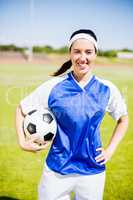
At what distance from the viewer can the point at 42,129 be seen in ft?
9.49

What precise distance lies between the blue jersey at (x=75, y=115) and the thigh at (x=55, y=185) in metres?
0.05

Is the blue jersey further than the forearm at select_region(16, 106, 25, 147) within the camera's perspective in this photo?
No

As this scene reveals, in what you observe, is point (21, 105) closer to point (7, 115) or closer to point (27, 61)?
point (7, 115)

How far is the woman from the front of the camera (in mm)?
2650

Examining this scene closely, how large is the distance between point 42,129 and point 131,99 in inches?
352

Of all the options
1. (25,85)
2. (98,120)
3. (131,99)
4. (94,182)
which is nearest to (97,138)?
(98,120)

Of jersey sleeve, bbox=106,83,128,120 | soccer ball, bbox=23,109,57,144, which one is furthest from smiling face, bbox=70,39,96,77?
soccer ball, bbox=23,109,57,144

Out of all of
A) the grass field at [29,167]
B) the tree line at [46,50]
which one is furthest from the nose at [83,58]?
the tree line at [46,50]

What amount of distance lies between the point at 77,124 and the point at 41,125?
16.3 inches

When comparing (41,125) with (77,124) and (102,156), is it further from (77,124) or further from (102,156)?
(102,156)

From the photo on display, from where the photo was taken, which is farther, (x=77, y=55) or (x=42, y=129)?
(x=42, y=129)

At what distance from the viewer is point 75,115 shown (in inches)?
105

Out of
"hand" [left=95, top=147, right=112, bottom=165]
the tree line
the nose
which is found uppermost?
the tree line

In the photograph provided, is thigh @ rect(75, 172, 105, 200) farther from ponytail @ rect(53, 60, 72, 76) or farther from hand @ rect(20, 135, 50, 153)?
ponytail @ rect(53, 60, 72, 76)
